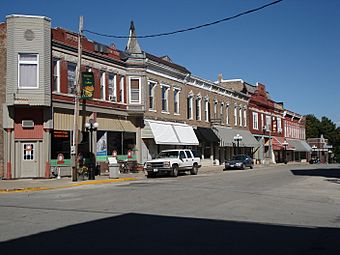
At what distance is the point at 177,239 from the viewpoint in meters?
8.60

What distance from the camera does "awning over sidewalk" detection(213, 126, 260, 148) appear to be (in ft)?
154

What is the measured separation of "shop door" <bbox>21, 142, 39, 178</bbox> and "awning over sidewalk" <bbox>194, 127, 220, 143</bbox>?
19.8 metres

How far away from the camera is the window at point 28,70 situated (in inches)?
1027

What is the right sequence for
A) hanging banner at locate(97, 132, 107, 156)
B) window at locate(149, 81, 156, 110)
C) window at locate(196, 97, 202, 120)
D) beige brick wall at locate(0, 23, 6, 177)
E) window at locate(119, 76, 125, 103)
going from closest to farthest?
beige brick wall at locate(0, 23, 6, 177) → hanging banner at locate(97, 132, 107, 156) → window at locate(119, 76, 125, 103) → window at locate(149, 81, 156, 110) → window at locate(196, 97, 202, 120)

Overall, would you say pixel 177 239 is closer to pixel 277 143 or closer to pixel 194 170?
pixel 194 170

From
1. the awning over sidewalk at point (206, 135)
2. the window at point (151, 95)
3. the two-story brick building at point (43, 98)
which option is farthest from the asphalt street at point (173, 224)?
the awning over sidewalk at point (206, 135)

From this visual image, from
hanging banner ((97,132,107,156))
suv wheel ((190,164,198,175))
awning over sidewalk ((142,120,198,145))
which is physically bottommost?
suv wheel ((190,164,198,175))

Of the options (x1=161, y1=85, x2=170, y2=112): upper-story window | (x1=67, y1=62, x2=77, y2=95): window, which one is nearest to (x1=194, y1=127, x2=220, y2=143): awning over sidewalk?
(x1=161, y1=85, x2=170, y2=112): upper-story window

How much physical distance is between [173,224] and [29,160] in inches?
708

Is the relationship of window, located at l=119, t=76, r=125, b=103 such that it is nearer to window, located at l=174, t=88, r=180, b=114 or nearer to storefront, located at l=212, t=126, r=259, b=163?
window, located at l=174, t=88, r=180, b=114

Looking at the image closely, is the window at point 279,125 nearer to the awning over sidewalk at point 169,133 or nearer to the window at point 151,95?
the awning over sidewalk at point 169,133

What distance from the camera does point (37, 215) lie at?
1169cm

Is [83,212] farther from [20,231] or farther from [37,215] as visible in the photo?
[20,231]

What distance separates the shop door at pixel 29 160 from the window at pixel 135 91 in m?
9.77
